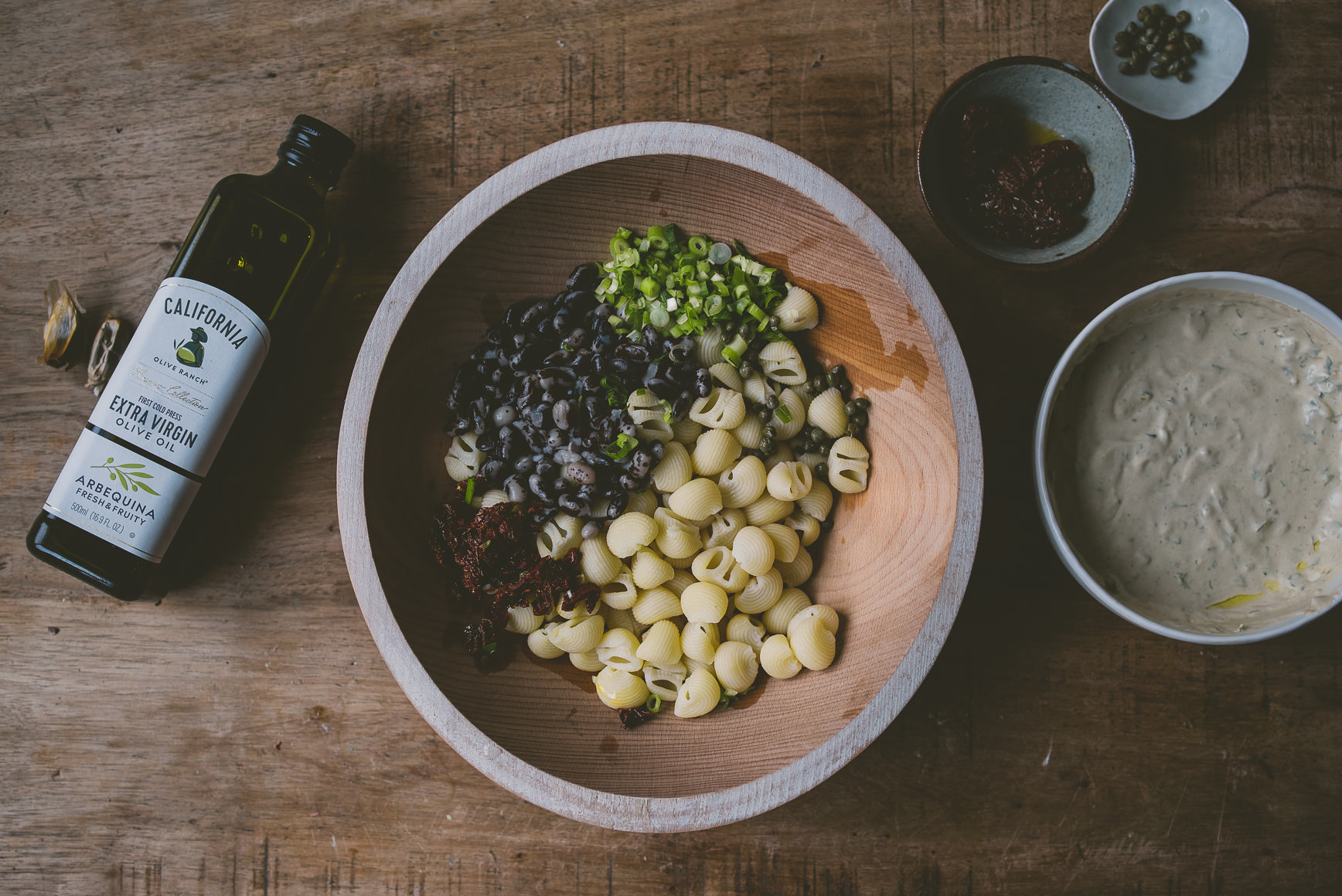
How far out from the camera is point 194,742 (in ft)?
4.76

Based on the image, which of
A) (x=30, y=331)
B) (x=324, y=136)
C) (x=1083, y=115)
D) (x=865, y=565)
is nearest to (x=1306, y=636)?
(x=865, y=565)

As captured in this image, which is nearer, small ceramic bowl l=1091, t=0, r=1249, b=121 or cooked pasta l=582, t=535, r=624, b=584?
cooked pasta l=582, t=535, r=624, b=584

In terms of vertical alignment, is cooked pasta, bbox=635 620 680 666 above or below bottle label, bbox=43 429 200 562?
below

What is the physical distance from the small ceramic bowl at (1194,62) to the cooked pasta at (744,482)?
100 centimetres

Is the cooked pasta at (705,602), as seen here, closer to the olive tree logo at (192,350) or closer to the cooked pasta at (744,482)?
the cooked pasta at (744,482)

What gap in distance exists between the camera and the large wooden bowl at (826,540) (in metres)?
1.13

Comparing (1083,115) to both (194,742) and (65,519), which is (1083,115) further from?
(194,742)

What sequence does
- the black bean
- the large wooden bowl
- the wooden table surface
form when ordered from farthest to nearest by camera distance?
1. the wooden table surface
2. the black bean
3. the large wooden bowl

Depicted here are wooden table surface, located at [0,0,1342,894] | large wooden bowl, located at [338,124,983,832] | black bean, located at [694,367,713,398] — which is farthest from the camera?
wooden table surface, located at [0,0,1342,894]

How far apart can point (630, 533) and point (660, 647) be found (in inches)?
7.5

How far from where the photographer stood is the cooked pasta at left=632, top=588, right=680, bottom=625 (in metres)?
1.25

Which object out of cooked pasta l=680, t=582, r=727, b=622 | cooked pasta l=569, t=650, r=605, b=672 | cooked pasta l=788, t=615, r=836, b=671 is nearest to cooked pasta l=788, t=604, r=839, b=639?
cooked pasta l=788, t=615, r=836, b=671

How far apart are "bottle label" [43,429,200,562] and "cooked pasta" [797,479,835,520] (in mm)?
1046

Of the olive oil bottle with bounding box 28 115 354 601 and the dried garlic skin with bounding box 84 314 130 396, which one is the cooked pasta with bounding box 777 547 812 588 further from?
the dried garlic skin with bounding box 84 314 130 396
